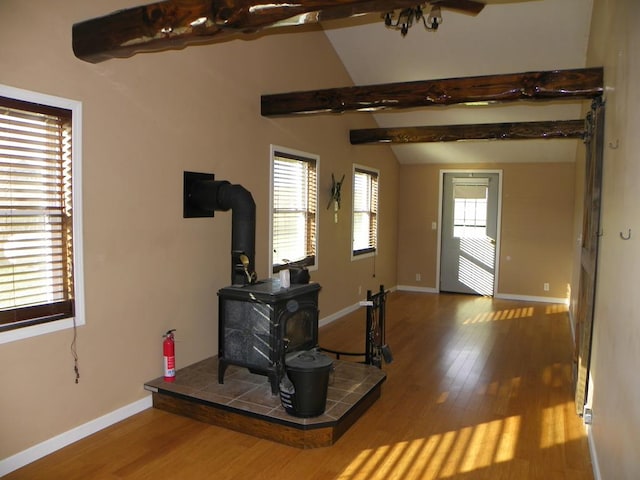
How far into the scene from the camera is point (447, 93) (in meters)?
4.07

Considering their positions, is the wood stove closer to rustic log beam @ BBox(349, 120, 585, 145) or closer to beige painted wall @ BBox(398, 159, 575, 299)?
rustic log beam @ BBox(349, 120, 585, 145)

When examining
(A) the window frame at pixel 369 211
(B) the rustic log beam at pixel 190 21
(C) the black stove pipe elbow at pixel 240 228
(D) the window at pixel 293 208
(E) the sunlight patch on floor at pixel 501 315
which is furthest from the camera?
(A) the window frame at pixel 369 211

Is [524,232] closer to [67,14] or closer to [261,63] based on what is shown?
[261,63]

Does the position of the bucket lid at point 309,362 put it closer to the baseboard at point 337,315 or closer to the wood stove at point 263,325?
the wood stove at point 263,325

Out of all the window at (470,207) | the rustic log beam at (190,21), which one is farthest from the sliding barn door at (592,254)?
the window at (470,207)

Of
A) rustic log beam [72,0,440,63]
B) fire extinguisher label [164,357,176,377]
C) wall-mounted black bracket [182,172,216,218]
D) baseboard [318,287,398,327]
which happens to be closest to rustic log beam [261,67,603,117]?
rustic log beam [72,0,440,63]

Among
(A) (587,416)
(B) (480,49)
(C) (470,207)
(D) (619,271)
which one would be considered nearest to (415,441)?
(A) (587,416)

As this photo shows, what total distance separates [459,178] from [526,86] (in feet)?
15.5

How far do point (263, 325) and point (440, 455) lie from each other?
1.41 metres

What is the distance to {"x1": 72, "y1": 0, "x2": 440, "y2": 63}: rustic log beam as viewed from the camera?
2215 mm

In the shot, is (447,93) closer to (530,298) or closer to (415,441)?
(415,441)

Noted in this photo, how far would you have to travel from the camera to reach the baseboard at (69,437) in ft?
9.02

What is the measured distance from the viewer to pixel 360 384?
374cm

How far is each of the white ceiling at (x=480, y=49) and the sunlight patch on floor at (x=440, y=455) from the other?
308 cm
